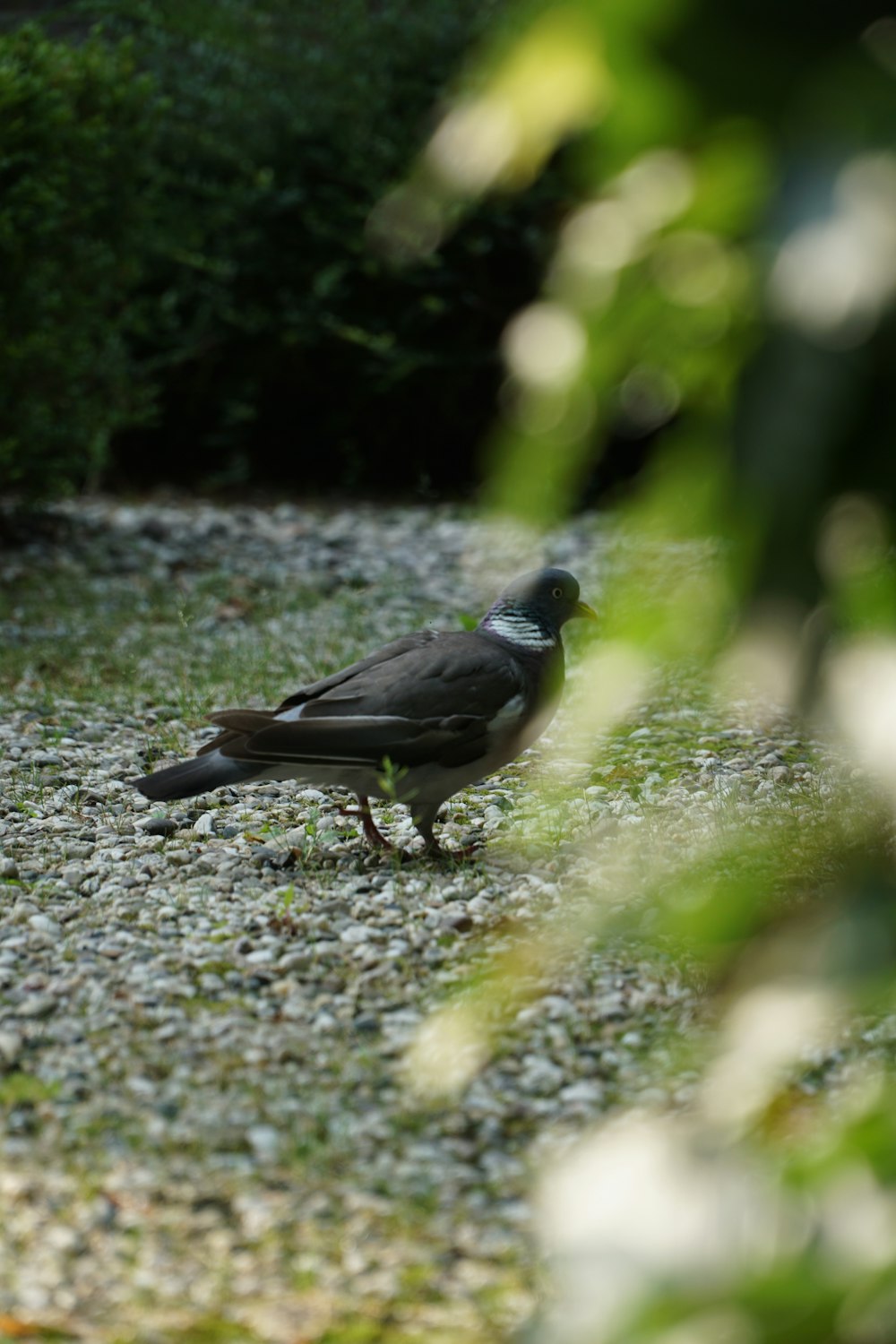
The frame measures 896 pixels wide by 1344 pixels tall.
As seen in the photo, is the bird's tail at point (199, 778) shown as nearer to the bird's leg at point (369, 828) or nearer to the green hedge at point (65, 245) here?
the bird's leg at point (369, 828)

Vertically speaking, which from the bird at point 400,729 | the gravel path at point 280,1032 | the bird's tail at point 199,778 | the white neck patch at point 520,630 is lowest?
the gravel path at point 280,1032

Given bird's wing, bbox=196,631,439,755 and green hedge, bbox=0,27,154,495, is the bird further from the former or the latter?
green hedge, bbox=0,27,154,495

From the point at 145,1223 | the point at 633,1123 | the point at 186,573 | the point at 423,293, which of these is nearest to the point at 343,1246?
the point at 145,1223

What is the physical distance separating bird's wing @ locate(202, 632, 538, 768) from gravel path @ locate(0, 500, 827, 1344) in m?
0.30

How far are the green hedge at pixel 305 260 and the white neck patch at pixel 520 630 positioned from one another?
4.81 m

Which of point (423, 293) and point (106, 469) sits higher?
point (423, 293)

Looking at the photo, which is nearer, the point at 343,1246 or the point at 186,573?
the point at 343,1246

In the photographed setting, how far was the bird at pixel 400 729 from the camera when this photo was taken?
3.54 metres

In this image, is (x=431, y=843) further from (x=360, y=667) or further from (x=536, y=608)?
(x=536, y=608)

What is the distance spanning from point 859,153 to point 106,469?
9.05 m

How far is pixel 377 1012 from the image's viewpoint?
2.96 m

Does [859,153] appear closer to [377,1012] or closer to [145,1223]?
[145,1223]

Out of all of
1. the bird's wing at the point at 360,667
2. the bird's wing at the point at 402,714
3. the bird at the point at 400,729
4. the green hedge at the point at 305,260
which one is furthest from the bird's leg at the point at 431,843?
the green hedge at the point at 305,260

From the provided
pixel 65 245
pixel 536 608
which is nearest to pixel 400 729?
pixel 536 608
